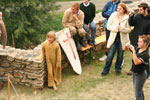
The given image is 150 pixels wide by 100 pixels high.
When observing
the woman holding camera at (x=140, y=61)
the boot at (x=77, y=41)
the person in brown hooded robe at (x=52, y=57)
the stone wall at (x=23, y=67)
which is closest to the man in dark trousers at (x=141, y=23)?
the woman holding camera at (x=140, y=61)

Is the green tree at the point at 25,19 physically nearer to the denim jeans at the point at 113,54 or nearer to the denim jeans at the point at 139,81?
the denim jeans at the point at 113,54

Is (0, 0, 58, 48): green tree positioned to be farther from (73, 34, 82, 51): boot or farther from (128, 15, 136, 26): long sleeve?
(128, 15, 136, 26): long sleeve

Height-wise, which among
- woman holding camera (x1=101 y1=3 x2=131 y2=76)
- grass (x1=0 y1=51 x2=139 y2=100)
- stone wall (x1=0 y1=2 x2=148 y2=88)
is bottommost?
grass (x1=0 y1=51 x2=139 y2=100)

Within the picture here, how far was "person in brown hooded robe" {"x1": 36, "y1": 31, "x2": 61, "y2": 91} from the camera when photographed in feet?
17.3

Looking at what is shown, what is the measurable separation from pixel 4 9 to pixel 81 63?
29.3 ft

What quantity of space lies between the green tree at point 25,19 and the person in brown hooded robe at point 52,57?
7932 millimetres

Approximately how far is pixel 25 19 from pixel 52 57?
8906mm

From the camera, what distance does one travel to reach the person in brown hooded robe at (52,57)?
526 centimetres

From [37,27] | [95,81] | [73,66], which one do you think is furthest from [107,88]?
[37,27]

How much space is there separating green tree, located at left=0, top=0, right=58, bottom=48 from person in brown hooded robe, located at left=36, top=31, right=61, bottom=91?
7.93 m

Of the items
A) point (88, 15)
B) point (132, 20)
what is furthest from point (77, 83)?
point (132, 20)

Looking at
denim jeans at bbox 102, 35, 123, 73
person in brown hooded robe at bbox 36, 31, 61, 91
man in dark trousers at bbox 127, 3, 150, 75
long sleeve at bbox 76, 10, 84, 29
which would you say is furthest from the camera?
long sleeve at bbox 76, 10, 84, 29

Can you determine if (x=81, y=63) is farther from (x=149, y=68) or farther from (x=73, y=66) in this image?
(x=149, y=68)

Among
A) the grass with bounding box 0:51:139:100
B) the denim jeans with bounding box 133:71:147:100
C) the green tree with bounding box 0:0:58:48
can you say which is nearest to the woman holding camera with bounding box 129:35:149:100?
the denim jeans with bounding box 133:71:147:100
